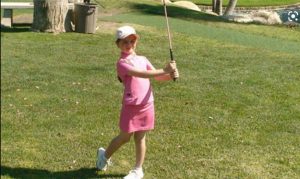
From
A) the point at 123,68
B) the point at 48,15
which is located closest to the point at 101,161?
the point at 123,68

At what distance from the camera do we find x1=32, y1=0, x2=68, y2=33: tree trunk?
11812 millimetres

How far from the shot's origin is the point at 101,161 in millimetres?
5082

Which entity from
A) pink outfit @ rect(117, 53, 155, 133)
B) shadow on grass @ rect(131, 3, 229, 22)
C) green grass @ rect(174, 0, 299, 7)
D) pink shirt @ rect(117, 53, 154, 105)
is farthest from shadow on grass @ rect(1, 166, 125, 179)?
green grass @ rect(174, 0, 299, 7)

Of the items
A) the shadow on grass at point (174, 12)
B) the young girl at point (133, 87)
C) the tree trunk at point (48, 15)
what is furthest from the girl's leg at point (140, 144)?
the shadow on grass at point (174, 12)

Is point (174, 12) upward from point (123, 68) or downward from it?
downward

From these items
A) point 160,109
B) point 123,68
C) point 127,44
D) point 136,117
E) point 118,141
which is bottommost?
point 160,109

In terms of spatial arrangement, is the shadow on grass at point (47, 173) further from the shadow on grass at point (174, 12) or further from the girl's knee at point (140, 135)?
the shadow on grass at point (174, 12)

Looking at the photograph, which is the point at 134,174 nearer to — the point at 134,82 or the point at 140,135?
the point at 140,135

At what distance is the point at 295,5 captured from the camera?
32.8 meters

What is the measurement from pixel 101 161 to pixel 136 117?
2.23ft

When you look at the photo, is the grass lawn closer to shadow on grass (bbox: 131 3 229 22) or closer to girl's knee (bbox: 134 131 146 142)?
girl's knee (bbox: 134 131 146 142)

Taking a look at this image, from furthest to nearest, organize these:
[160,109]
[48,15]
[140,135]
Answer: [48,15], [160,109], [140,135]

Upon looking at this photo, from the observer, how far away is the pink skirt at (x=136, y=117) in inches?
183

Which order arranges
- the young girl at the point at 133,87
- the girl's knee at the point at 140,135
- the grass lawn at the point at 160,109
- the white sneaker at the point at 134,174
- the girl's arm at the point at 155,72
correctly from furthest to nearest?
the grass lawn at the point at 160,109 < the white sneaker at the point at 134,174 < the girl's knee at the point at 140,135 < the young girl at the point at 133,87 < the girl's arm at the point at 155,72
